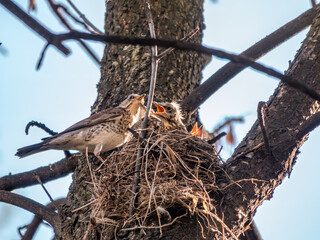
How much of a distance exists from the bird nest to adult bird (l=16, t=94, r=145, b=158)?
0.87 meters

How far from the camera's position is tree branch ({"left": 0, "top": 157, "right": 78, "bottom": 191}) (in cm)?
459

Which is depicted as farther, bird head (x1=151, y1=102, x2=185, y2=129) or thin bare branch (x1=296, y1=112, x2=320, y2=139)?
bird head (x1=151, y1=102, x2=185, y2=129)

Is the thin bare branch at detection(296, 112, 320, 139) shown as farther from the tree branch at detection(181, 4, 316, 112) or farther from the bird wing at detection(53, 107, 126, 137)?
the bird wing at detection(53, 107, 126, 137)

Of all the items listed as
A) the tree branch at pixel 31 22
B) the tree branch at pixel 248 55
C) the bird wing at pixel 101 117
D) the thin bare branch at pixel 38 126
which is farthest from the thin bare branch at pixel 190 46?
the bird wing at pixel 101 117

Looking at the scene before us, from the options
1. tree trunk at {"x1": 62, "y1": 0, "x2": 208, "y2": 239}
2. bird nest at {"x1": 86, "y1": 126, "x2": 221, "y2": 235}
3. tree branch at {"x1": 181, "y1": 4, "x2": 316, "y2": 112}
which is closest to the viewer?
bird nest at {"x1": 86, "y1": 126, "x2": 221, "y2": 235}

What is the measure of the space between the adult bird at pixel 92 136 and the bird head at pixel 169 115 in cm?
21

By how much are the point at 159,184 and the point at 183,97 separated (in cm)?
165

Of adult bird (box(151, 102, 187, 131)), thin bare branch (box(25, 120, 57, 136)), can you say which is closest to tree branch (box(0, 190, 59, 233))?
thin bare branch (box(25, 120, 57, 136))

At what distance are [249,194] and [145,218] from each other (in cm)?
80

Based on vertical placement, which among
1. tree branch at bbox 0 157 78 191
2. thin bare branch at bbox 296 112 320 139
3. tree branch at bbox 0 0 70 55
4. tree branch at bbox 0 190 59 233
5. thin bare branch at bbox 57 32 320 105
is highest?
tree branch at bbox 0 157 78 191

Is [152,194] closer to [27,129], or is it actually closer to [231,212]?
[231,212]

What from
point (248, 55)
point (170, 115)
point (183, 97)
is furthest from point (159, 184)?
point (248, 55)

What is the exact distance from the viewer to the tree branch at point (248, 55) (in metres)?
4.55

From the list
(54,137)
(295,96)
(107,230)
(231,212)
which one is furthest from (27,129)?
(295,96)
